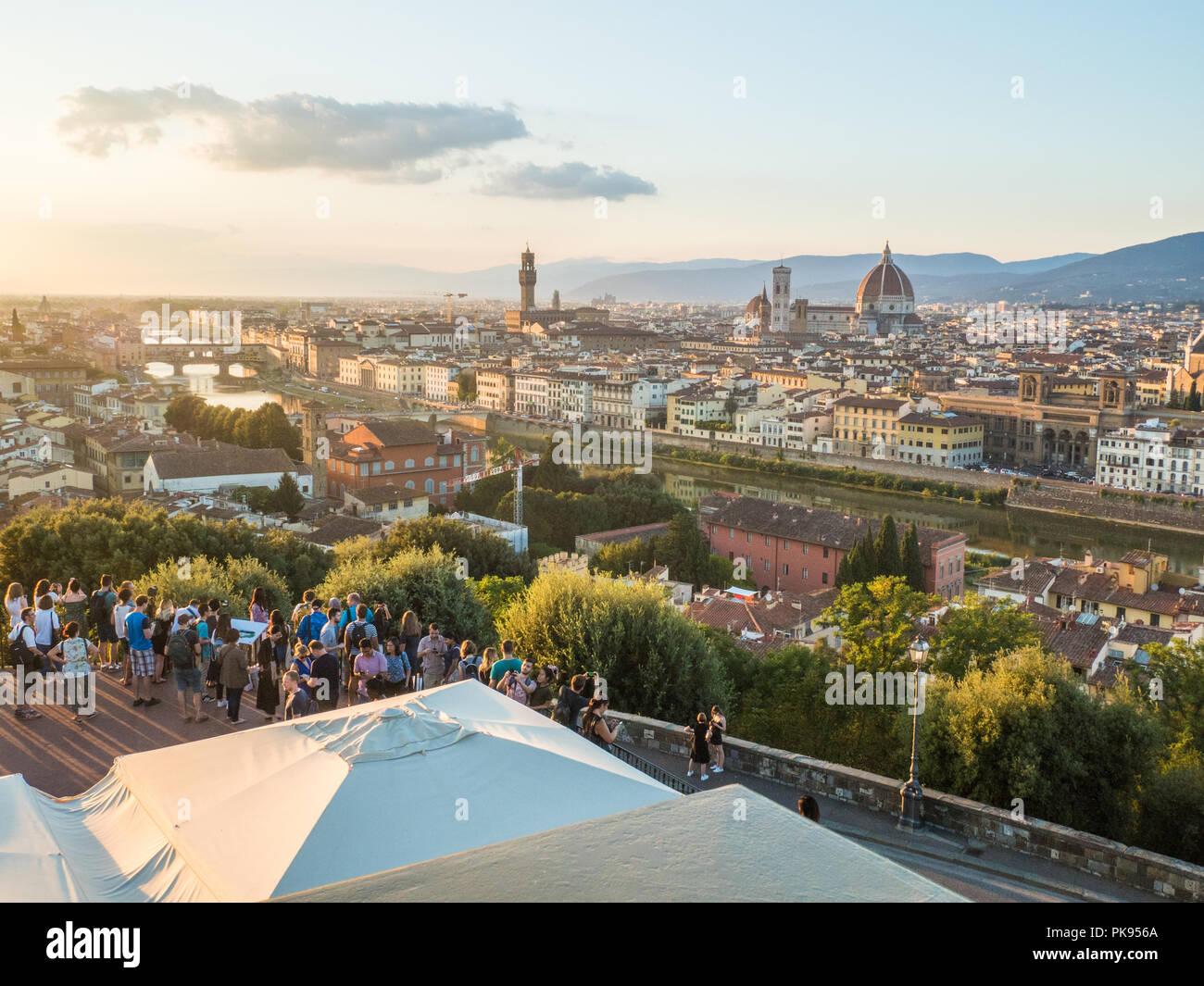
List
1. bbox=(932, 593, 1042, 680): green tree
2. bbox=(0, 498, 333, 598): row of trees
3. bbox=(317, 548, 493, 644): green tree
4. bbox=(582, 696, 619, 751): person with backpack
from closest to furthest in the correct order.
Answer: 1. bbox=(582, 696, 619, 751): person with backpack
2. bbox=(317, 548, 493, 644): green tree
3. bbox=(932, 593, 1042, 680): green tree
4. bbox=(0, 498, 333, 598): row of trees

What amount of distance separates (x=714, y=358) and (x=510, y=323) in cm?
2783

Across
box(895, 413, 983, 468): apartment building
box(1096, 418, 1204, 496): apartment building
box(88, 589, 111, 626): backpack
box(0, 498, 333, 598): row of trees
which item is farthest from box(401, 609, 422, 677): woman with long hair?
box(895, 413, 983, 468): apartment building

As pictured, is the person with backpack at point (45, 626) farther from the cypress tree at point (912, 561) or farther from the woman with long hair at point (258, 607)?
the cypress tree at point (912, 561)

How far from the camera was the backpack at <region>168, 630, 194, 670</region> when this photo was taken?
4086 millimetres

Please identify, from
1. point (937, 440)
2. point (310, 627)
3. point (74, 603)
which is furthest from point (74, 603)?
point (937, 440)

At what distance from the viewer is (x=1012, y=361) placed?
51.4m

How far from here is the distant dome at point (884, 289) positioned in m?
79.8

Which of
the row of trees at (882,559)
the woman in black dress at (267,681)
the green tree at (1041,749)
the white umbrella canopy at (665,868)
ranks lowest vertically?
the row of trees at (882,559)

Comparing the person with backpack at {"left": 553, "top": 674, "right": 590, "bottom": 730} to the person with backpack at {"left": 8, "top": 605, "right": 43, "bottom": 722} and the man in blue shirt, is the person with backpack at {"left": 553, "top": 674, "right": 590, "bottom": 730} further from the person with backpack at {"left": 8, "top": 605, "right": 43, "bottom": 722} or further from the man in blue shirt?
the person with backpack at {"left": 8, "top": 605, "right": 43, "bottom": 722}

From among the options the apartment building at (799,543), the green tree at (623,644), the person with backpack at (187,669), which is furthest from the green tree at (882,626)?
the apartment building at (799,543)

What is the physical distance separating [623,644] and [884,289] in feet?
259

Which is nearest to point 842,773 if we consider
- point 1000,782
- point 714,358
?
point 1000,782

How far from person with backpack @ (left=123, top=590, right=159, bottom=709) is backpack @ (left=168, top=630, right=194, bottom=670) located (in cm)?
21

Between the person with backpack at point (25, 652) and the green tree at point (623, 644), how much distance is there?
2372 millimetres
